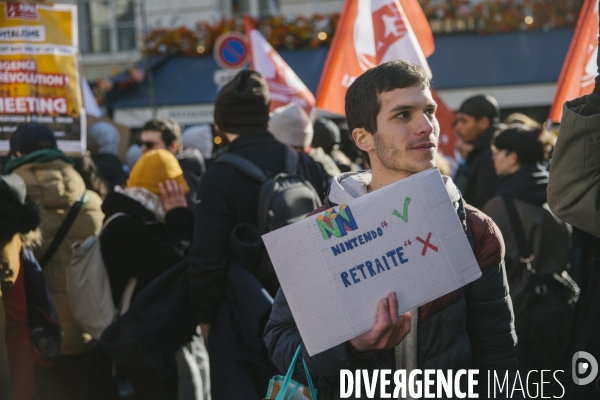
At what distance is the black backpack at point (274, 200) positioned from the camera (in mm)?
3896

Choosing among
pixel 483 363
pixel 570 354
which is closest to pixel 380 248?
pixel 483 363

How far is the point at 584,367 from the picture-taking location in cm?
280

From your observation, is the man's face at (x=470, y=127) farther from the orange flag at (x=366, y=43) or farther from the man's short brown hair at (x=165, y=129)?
the man's short brown hair at (x=165, y=129)

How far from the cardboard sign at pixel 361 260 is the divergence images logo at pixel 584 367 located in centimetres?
77

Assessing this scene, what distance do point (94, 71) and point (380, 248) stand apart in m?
18.0

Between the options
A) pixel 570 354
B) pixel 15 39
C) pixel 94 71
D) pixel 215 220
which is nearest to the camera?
pixel 570 354

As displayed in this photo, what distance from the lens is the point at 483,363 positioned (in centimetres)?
263

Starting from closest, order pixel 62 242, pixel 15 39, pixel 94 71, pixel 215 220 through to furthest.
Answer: pixel 215 220 → pixel 62 242 → pixel 15 39 → pixel 94 71

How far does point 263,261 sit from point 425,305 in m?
1.64

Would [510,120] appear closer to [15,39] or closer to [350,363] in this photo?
[15,39]

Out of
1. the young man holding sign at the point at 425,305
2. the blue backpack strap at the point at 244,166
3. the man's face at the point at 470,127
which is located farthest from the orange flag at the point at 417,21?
the young man holding sign at the point at 425,305

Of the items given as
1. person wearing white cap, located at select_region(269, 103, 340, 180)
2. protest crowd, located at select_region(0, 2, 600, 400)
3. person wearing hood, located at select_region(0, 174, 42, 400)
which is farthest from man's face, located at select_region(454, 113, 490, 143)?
person wearing hood, located at select_region(0, 174, 42, 400)

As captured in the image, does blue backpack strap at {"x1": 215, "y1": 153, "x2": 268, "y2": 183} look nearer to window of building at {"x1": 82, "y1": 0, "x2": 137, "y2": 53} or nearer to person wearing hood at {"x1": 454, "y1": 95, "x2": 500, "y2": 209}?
person wearing hood at {"x1": 454, "y1": 95, "x2": 500, "y2": 209}

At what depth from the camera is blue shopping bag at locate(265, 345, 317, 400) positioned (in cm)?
250
